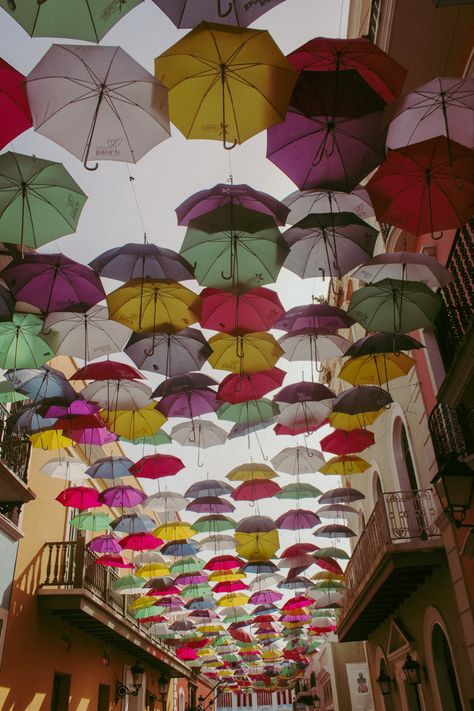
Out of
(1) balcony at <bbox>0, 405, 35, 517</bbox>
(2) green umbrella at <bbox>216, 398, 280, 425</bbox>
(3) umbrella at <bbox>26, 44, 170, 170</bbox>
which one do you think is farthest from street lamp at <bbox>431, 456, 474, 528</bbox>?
(1) balcony at <bbox>0, 405, 35, 517</bbox>

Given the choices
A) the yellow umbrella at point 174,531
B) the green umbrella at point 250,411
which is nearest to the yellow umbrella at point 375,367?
the green umbrella at point 250,411

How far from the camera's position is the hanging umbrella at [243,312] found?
744 centimetres

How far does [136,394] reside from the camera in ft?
30.5

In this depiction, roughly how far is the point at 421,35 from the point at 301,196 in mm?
3283

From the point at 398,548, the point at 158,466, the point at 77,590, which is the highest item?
the point at 158,466

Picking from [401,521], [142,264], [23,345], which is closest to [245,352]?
[142,264]

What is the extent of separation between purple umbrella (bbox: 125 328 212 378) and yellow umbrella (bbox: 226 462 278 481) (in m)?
4.72

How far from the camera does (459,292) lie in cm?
745

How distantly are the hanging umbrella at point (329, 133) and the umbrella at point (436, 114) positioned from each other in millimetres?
207

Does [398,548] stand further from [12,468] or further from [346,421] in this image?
[12,468]

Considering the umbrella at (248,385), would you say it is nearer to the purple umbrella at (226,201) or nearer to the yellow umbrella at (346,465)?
the purple umbrella at (226,201)

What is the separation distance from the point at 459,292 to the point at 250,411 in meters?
4.16

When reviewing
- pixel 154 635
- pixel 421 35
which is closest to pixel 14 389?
pixel 421 35

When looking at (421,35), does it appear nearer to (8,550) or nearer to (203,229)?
(203,229)
